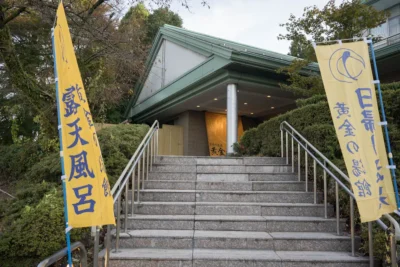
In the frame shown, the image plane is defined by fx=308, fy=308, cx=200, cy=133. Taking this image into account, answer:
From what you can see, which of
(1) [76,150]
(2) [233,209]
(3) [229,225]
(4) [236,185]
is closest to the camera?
(1) [76,150]

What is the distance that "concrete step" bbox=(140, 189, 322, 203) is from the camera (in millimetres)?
5027

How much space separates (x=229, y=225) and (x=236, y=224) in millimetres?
100

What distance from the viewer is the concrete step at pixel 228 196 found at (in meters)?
5.03

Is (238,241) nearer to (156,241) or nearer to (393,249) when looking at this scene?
(156,241)

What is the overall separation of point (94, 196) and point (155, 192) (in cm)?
263

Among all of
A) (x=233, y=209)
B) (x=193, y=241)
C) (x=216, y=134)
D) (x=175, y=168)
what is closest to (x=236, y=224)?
(x=233, y=209)

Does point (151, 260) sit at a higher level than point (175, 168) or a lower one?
lower

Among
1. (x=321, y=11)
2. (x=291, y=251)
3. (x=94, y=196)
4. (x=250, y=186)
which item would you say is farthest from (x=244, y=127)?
→ (x=94, y=196)

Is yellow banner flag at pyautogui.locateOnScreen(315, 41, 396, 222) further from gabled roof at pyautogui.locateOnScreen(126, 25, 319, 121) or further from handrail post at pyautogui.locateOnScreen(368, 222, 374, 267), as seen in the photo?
gabled roof at pyautogui.locateOnScreen(126, 25, 319, 121)

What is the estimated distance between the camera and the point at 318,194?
498 cm

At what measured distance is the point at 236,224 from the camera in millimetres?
4309

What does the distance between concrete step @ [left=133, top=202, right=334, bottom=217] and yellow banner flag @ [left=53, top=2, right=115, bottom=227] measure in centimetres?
214

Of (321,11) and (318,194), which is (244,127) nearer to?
(321,11)

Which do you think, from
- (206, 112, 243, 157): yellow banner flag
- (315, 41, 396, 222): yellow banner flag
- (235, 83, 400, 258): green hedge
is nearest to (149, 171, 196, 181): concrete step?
(235, 83, 400, 258): green hedge
